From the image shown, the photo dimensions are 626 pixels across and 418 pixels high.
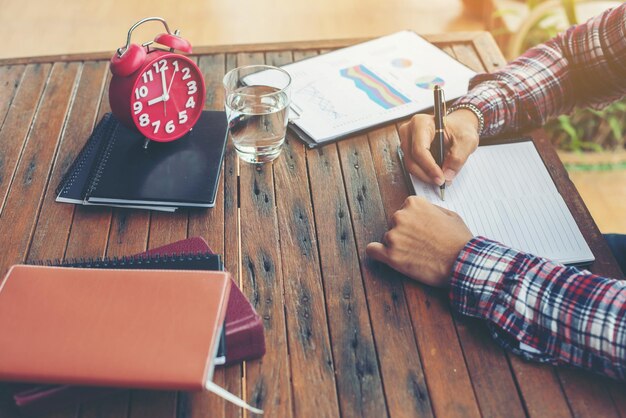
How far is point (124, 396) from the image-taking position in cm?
75

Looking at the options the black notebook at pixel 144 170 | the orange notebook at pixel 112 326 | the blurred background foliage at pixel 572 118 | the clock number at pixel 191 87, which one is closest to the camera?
the orange notebook at pixel 112 326

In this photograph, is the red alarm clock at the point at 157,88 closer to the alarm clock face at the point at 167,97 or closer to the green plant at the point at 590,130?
the alarm clock face at the point at 167,97

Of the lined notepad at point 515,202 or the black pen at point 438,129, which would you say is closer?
the lined notepad at point 515,202

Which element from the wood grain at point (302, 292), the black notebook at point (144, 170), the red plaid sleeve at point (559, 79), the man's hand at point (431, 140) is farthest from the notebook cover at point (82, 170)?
the red plaid sleeve at point (559, 79)

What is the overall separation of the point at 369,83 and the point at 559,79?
38 cm

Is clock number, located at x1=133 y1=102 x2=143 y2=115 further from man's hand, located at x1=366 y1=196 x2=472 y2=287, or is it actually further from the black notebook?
man's hand, located at x1=366 y1=196 x2=472 y2=287

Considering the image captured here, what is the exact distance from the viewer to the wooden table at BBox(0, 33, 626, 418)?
748mm

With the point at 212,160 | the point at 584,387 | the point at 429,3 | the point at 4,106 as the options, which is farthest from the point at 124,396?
the point at 429,3

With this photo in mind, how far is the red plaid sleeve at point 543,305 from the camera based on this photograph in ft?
2.55

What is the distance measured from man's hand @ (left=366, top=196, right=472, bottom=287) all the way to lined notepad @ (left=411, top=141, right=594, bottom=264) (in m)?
0.06

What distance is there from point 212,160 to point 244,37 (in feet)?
6.23

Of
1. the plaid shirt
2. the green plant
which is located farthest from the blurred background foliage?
the plaid shirt

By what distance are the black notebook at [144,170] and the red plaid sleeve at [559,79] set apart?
50 centimetres

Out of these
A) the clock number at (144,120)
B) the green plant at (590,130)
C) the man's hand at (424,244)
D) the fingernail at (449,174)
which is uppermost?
the green plant at (590,130)
